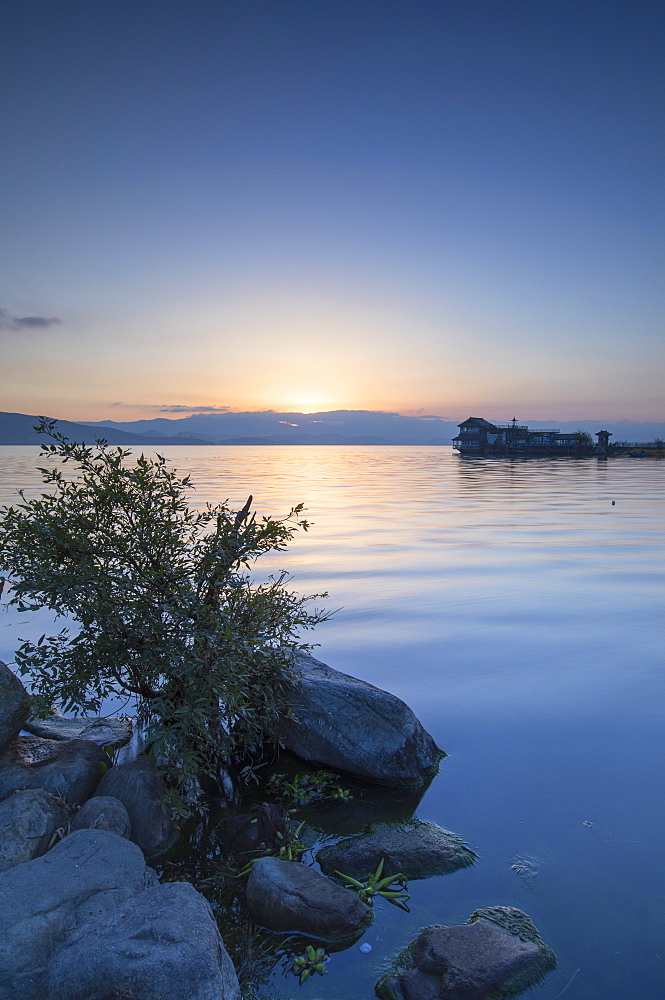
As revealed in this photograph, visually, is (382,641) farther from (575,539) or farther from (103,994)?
(575,539)

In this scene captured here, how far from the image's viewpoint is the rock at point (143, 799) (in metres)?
6.68

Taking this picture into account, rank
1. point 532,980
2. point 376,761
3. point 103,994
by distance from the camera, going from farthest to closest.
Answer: point 376,761, point 532,980, point 103,994

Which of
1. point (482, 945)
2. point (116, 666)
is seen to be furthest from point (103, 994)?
point (116, 666)

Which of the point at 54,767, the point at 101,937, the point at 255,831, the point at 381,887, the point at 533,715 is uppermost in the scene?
the point at 101,937

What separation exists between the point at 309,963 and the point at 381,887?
3.65 ft

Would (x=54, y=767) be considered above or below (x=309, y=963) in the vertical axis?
above

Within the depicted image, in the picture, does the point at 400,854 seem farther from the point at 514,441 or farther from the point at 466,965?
the point at 514,441

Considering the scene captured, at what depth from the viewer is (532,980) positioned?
503 centimetres

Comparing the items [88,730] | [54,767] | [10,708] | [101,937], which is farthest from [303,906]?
[88,730]

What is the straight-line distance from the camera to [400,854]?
6.50 m

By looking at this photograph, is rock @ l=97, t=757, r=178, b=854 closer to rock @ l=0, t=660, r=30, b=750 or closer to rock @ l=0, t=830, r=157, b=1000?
rock @ l=0, t=830, r=157, b=1000

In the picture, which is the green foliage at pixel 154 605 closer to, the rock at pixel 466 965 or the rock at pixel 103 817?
the rock at pixel 103 817

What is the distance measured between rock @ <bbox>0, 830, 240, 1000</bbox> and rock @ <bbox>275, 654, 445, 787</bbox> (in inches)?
122

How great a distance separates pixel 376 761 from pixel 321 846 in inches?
59.5
